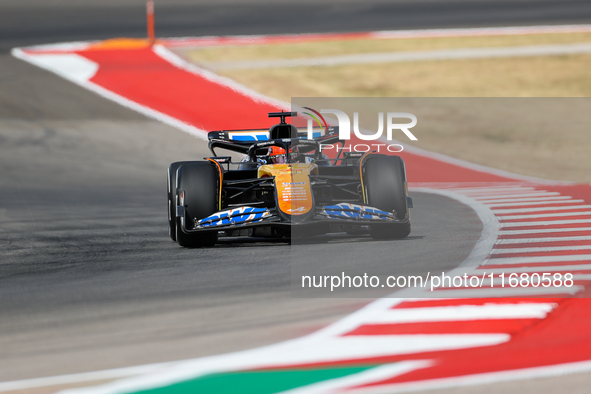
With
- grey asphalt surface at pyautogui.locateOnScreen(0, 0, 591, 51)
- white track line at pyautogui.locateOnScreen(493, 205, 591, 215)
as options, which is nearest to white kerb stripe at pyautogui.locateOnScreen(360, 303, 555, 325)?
white track line at pyautogui.locateOnScreen(493, 205, 591, 215)

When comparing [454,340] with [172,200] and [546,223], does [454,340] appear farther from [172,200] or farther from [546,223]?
[546,223]

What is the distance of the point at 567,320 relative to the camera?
447cm

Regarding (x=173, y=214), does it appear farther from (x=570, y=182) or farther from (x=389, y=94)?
(x=389, y=94)

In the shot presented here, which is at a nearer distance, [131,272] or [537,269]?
[537,269]

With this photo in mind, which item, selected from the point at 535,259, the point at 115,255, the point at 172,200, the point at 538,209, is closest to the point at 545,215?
the point at 538,209

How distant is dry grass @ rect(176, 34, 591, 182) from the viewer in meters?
16.4

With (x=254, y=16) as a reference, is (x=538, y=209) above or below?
below

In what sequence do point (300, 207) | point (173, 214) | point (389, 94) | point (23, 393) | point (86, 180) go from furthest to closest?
point (389, 94)
point (86, 180)
point (173, 214)
point (300, 207)
point (23, 393)

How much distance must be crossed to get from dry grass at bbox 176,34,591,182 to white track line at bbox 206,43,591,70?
0.24 m

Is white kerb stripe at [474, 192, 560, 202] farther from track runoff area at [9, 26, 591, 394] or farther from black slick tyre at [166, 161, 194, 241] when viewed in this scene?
black slick tyre at [166, 161, 194, 241]

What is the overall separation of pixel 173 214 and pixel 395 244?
2.10 m

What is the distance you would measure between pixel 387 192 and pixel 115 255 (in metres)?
2.55

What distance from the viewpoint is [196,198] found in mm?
7246

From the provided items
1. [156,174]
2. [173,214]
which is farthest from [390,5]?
[173,214]
